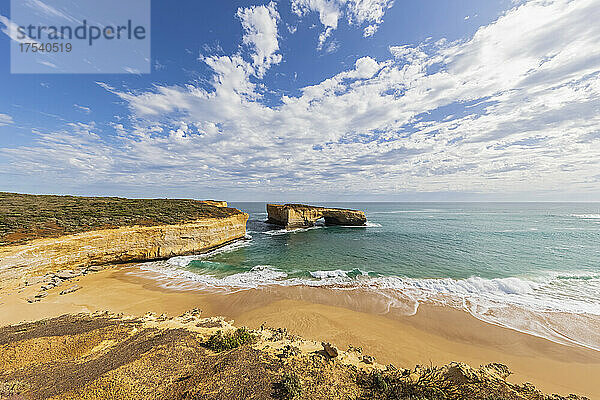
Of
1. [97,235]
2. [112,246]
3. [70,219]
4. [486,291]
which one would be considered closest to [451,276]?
[486,291]

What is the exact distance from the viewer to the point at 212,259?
19969mm

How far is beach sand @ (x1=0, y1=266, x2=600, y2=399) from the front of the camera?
697 centimetres

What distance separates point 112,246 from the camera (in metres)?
17.0

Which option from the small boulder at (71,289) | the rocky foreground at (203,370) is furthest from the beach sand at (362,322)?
the rocky foreground at (203,370)

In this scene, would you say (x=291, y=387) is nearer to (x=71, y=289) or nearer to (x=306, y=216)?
(x=71, y=289)

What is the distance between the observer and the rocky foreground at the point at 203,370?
4.52 m

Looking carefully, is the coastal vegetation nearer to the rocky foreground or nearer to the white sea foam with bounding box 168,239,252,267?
the white sea foam with bounding box 168,239,252,267

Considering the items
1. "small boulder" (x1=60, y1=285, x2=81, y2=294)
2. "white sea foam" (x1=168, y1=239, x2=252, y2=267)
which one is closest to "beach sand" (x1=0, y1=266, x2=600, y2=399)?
"small boulder" (x1=60, y1=285, x2=81, y2=294)

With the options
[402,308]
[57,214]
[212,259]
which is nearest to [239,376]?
[402,308]

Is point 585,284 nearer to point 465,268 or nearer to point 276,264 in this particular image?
point 465,268

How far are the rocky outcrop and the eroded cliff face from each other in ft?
61.4

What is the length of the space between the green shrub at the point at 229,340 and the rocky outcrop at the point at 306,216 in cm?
3677

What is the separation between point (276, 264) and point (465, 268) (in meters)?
15.6

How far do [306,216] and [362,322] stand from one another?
125 feet
